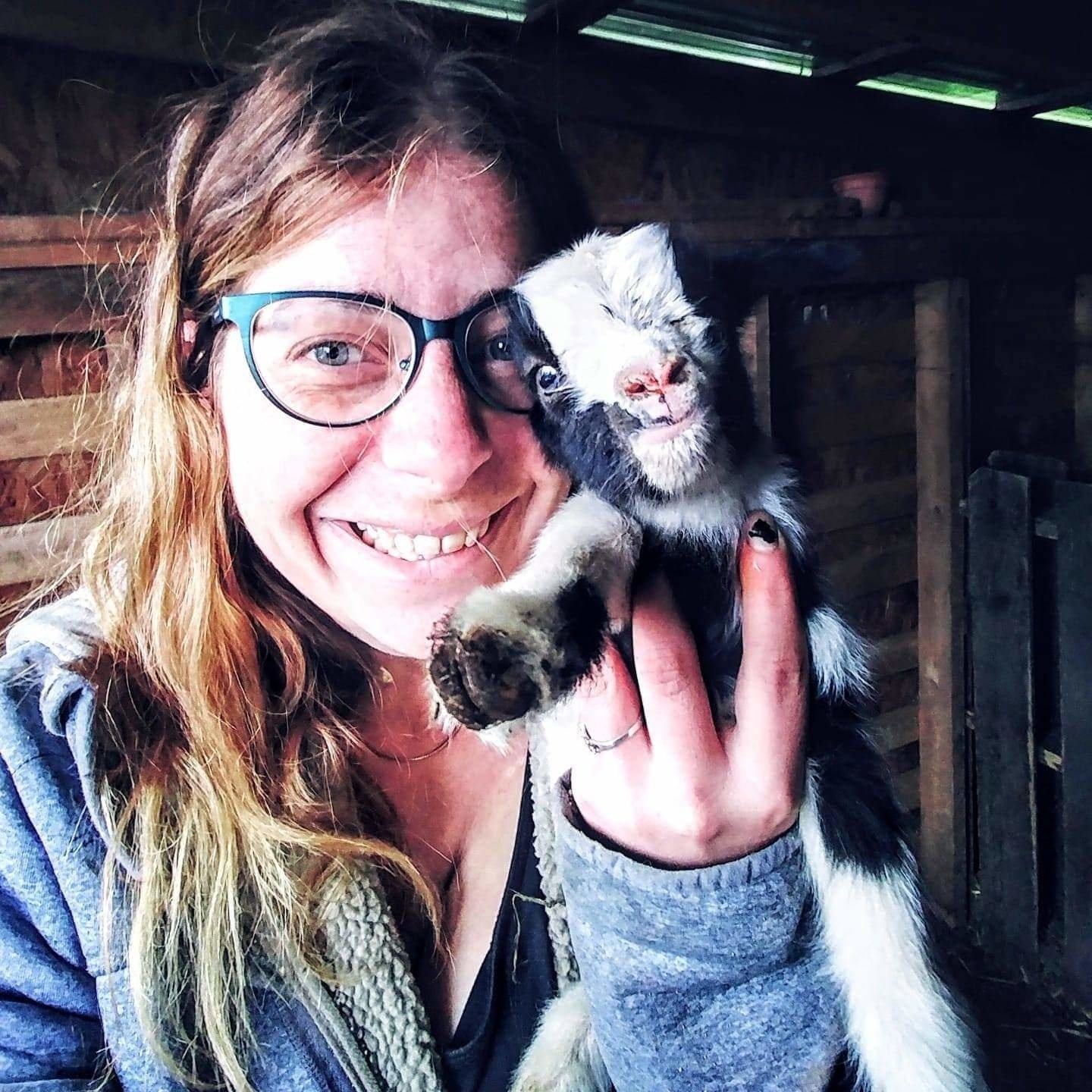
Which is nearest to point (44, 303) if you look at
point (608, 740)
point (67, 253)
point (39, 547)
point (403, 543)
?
point (67, 253)

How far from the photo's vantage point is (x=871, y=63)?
2.38 ft

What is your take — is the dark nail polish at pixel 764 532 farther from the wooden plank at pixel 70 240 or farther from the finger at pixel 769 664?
the wooden plank at pixel 70 240

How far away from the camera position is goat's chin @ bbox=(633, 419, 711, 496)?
0.62 meters

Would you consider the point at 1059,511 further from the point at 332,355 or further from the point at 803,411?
the point at 332,355

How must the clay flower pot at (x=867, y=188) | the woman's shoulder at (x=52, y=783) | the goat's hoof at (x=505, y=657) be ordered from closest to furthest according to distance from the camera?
1. the goat's hoof at (x=505, y=657)
2. the woman's shoulder at (x=52, y=783)
3. the clay flower pot at (x=867, y=188)

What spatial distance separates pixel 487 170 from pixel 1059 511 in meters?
0.57

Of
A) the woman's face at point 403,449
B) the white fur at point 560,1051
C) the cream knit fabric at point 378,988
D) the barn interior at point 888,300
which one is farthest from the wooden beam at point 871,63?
the white fur at point 560,1051

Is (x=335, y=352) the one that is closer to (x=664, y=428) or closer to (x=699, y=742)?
(x=664, y=428)

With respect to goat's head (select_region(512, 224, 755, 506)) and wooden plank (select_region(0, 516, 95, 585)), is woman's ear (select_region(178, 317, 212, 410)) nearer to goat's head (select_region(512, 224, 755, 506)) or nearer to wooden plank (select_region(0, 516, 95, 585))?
wooden plank (select_region(0, 516, 95, 585))

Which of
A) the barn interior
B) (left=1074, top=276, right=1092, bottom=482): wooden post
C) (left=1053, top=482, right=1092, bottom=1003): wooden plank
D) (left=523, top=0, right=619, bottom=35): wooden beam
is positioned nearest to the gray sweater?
the barn interior

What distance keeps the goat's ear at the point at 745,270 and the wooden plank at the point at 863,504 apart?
0.19 metres

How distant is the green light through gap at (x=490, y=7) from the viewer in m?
0.64

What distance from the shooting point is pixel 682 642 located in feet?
2.24

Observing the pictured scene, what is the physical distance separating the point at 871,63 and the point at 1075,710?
0.60 metres
